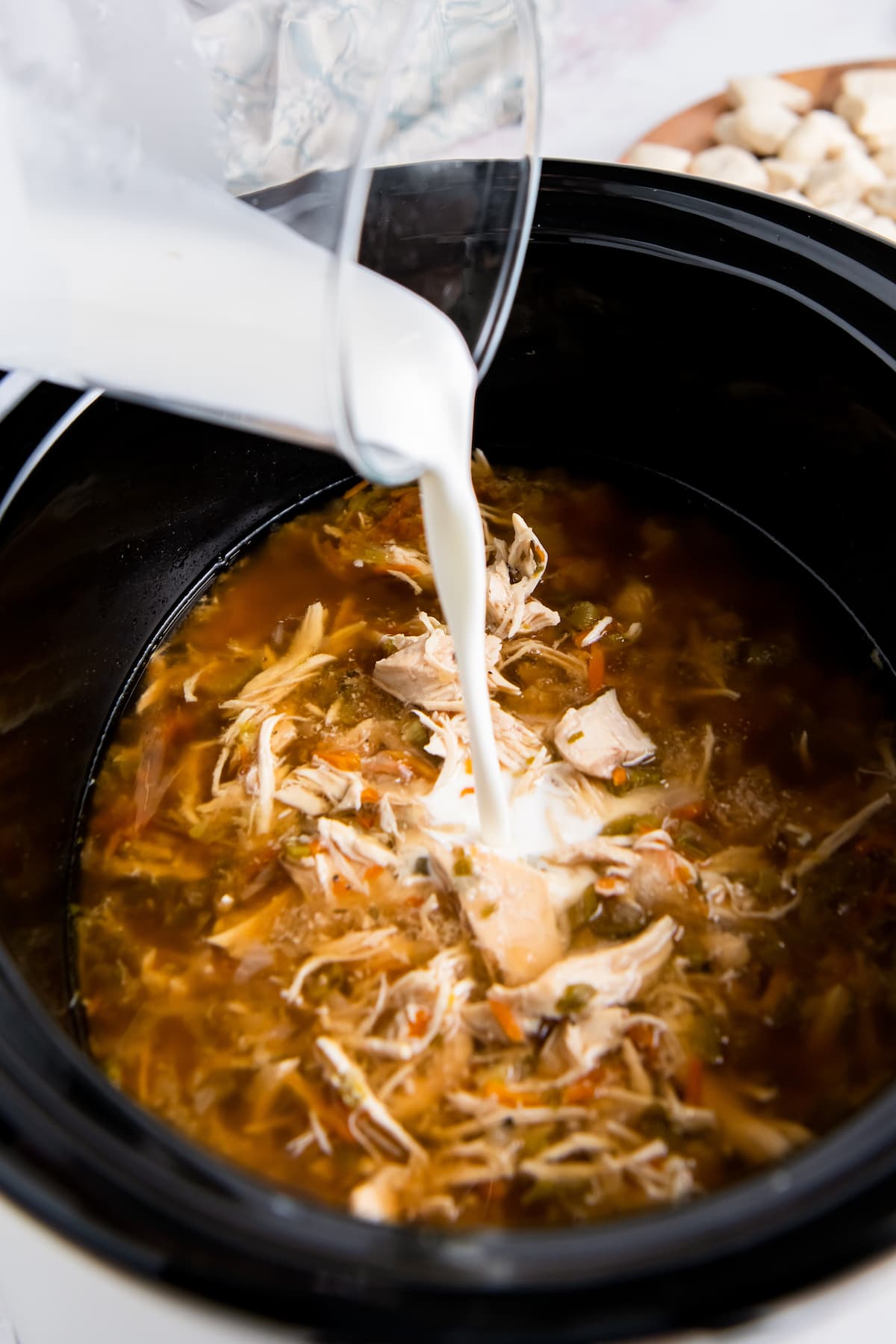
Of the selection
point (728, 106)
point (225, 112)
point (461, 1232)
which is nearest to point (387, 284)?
point (225, 112)

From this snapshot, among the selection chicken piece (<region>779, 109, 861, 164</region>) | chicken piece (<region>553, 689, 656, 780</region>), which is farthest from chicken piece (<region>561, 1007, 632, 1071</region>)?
chicken piece (<region>779, 109, 861, 164</region>)

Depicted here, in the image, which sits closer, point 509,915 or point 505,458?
point 509,915

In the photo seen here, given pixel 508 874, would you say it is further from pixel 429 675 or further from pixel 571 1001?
pixel 429 675

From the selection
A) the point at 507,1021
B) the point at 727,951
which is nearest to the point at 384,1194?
the point at 507,1021

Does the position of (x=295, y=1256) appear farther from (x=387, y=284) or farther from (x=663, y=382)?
(x=663, y=382)

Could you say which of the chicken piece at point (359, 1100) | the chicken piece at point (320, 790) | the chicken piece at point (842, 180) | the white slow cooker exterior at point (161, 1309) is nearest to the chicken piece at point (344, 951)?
the chicken piece at point (359, 1100)

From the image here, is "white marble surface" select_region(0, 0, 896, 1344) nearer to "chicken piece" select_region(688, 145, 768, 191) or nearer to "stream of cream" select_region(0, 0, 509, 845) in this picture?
"chicken piece" select_region(688, 145, 768, 191)
